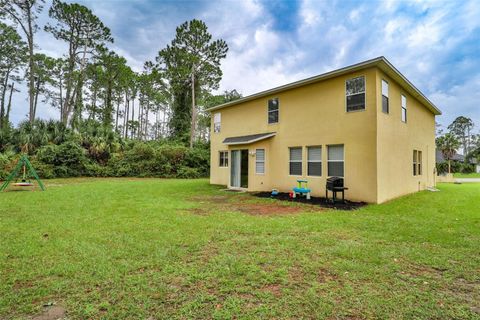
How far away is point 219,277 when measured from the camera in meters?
3.14

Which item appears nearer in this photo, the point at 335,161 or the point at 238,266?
the point at 238,266

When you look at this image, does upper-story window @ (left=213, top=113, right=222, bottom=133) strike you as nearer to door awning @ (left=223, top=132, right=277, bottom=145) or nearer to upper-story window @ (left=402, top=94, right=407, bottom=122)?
door awning @ (left=223, top=132, right=277, bottom=145)

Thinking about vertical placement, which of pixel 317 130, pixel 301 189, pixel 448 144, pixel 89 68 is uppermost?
pixel 89 68

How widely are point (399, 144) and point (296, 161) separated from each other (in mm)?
4546

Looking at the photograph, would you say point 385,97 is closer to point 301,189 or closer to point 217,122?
point 301,189

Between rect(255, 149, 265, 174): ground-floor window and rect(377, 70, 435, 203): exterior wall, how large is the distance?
5.26 meters

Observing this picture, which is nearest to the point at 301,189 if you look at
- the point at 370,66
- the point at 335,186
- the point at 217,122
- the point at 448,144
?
the point at 335,186

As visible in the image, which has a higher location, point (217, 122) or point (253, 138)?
point (217, 122)

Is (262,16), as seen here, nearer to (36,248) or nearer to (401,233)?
(401,233)

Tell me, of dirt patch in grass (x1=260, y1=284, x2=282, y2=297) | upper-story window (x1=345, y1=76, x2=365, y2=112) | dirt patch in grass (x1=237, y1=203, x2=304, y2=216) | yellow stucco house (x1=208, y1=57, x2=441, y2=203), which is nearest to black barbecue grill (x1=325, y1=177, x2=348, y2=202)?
yellow stucco house (x1=208, y1=57, x2=441, y2=203)

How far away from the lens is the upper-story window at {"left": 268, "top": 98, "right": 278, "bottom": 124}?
12211 mm

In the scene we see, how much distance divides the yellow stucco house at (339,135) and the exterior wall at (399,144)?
0.04 meters

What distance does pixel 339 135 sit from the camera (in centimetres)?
973

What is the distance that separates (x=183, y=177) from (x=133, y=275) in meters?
18.2
